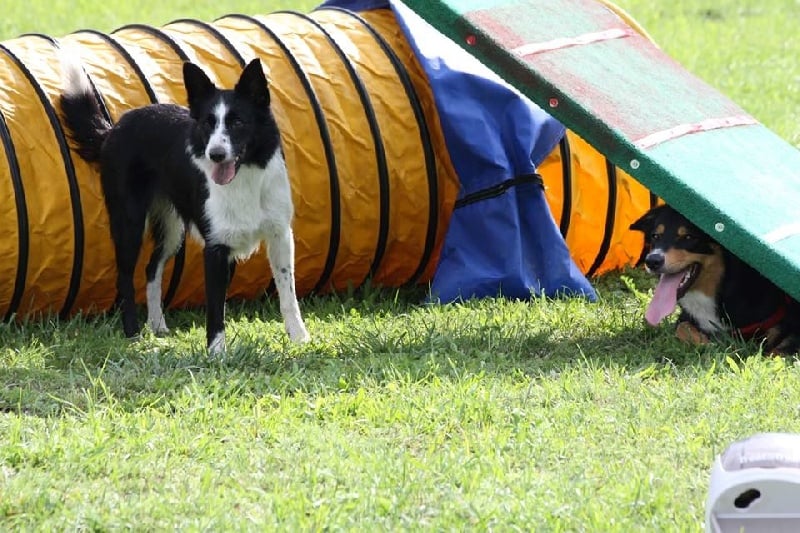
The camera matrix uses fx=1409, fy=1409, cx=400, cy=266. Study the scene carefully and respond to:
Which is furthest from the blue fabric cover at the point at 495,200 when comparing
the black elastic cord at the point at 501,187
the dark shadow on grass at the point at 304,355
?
the dark shadow on grass at the point at 304,355

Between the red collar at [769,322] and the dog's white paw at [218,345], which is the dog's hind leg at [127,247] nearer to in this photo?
the dog's white paw at [218,345]

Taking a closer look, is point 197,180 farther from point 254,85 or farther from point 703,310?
point 703,310

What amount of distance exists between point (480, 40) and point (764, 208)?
142cm

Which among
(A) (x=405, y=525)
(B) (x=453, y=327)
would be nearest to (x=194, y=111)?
(B) (x=453, y=327)

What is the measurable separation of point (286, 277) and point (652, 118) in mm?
1764

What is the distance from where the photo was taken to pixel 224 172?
575 centimetres

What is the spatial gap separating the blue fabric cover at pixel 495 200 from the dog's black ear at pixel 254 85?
1539 millimetres

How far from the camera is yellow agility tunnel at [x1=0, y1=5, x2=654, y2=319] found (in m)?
6.35

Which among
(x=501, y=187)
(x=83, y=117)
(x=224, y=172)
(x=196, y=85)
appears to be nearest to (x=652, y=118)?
(x=501, y=187)

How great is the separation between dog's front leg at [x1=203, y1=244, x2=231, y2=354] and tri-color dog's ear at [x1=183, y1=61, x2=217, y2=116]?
0.64 meters

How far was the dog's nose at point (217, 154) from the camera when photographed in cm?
555

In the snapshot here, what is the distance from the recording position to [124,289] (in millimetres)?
6309

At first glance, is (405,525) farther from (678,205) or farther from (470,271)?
(470,271)

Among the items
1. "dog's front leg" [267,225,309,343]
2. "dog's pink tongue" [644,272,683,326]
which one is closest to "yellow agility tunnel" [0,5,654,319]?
"dog's front leg" [267,225,309,343]
